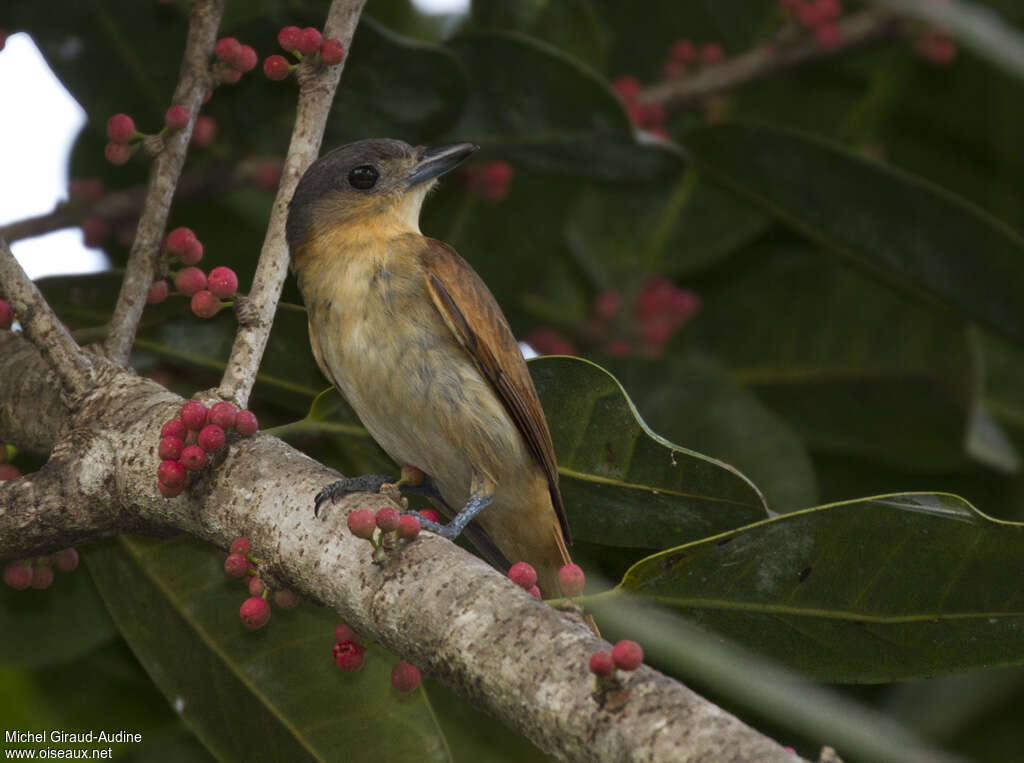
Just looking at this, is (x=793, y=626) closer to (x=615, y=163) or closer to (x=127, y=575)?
(x=127, y=575)

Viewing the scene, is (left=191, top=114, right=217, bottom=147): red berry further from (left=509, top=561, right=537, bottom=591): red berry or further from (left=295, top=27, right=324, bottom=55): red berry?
(left=509, top=561, right=537, bottom=591): red berry

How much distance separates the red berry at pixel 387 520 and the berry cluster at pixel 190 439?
34 cm

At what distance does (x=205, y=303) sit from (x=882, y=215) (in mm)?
1937

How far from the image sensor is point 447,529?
8.63 ft

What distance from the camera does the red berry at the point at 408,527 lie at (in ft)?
5.46

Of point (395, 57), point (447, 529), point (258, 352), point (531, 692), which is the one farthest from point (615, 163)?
point (531, 692)

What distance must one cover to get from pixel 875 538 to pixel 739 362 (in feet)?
7.10

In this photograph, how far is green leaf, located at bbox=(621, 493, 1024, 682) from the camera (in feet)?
6.12

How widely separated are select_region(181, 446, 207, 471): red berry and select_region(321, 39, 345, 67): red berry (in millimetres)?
788

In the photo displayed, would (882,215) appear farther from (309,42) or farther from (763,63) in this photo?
(309,42)

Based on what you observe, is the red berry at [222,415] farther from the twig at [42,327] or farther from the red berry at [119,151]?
the red berry at [119,151]

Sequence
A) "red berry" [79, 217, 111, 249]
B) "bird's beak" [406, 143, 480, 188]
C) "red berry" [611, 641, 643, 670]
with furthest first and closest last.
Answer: "red berry" [79, 217, 111, 249]
"bird's beak" [406, 143, 480, 188]
"red berry" [611, 641, 643, 670]

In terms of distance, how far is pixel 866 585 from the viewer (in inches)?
76.5

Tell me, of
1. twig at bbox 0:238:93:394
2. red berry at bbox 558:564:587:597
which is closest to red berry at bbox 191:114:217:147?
twig at bbox 0:238:93:394
